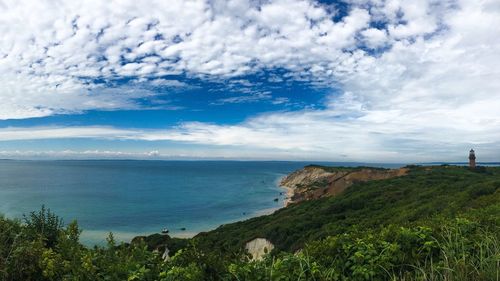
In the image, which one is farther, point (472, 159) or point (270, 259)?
point (472, 159)

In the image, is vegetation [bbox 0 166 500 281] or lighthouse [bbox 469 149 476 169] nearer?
vegetation [bbox 0 166 500 281]

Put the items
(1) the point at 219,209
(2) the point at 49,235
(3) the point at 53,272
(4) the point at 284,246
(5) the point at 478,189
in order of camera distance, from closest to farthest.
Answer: (3) the point at 53,272 < (2) the point at 49,235 < (5) the point at 478,189 < (4) the point at 284,246 < (1) the point at 219,209

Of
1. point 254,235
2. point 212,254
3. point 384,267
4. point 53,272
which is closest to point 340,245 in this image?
point 384,267

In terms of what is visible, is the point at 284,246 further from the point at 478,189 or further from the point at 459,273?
the point at 459,273

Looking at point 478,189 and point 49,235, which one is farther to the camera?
point 478,189

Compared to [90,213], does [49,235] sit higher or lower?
higher

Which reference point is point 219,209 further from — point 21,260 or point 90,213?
point 21,260

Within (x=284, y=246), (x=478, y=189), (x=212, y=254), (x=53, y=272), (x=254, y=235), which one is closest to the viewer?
Result: (x=53, y=272)

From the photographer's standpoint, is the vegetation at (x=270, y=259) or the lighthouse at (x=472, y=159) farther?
the lighthouse at (x=472, y=159)

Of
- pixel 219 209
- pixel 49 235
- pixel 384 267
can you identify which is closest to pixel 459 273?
pixel 384 267
